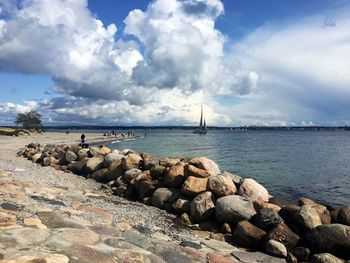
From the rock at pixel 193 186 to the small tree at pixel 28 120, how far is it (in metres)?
113

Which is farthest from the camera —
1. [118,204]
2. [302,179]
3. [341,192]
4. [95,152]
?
[302,179]

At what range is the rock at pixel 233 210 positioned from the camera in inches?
446

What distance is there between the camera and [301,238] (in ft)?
33.7

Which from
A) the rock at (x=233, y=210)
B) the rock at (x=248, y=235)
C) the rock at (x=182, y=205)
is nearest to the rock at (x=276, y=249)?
the rock at (x=248, y=235)

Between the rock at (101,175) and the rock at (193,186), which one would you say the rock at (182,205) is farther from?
the rock at (101,175)

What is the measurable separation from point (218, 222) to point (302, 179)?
20.9 m

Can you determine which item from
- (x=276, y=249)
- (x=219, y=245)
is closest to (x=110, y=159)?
(x=219, y=245)

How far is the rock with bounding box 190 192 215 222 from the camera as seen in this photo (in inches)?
473

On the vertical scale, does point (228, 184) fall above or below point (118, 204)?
above

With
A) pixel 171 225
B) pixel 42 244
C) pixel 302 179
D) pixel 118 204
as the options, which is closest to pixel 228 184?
pixel 171 225

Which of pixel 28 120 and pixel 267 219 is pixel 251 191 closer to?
pixel 267 219

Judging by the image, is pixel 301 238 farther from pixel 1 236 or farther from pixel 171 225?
pixel 1 236

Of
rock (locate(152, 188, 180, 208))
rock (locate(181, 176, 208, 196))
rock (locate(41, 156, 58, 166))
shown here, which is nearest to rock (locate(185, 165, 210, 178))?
rock (locate(181, 176, 208, 196))

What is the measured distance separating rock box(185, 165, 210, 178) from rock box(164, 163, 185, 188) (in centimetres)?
30
